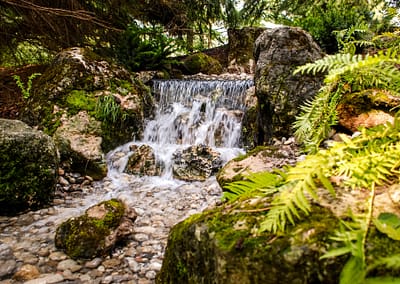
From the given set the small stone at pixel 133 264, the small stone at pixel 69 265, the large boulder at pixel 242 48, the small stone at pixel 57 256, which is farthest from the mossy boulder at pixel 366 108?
the large boulder at pixel 242 48

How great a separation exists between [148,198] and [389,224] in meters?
3.26

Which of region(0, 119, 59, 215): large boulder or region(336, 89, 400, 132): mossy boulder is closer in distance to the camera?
region(336, 89, 400, 132): mossy boulder

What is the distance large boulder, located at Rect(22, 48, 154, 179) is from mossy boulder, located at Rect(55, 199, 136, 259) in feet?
7.48

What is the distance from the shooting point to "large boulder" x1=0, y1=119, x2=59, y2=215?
298 centimetres

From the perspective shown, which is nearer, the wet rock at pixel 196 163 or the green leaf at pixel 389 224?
the green leaf at pixel 389 224

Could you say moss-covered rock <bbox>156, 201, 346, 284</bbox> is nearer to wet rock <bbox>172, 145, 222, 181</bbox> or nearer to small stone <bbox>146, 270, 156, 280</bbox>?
small stone <bbox>146, 270, 156, 280</bbox>

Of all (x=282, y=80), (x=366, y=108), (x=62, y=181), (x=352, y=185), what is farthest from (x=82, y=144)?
(x=352, y=185)

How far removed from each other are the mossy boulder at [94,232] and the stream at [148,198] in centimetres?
7

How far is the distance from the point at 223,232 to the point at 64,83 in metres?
5.32

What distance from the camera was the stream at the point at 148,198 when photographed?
82.7 inches

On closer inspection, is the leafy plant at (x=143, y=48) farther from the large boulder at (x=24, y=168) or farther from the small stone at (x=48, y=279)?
the small stone at (x=48, y=279)

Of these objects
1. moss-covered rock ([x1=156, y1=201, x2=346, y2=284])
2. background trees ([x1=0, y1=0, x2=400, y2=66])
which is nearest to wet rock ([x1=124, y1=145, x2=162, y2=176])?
background trees ([x1=0, y1=0, x2=400, y2=66])

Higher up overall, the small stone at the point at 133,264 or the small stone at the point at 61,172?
the small stone at the point at 61,172

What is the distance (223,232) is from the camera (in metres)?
0.88
